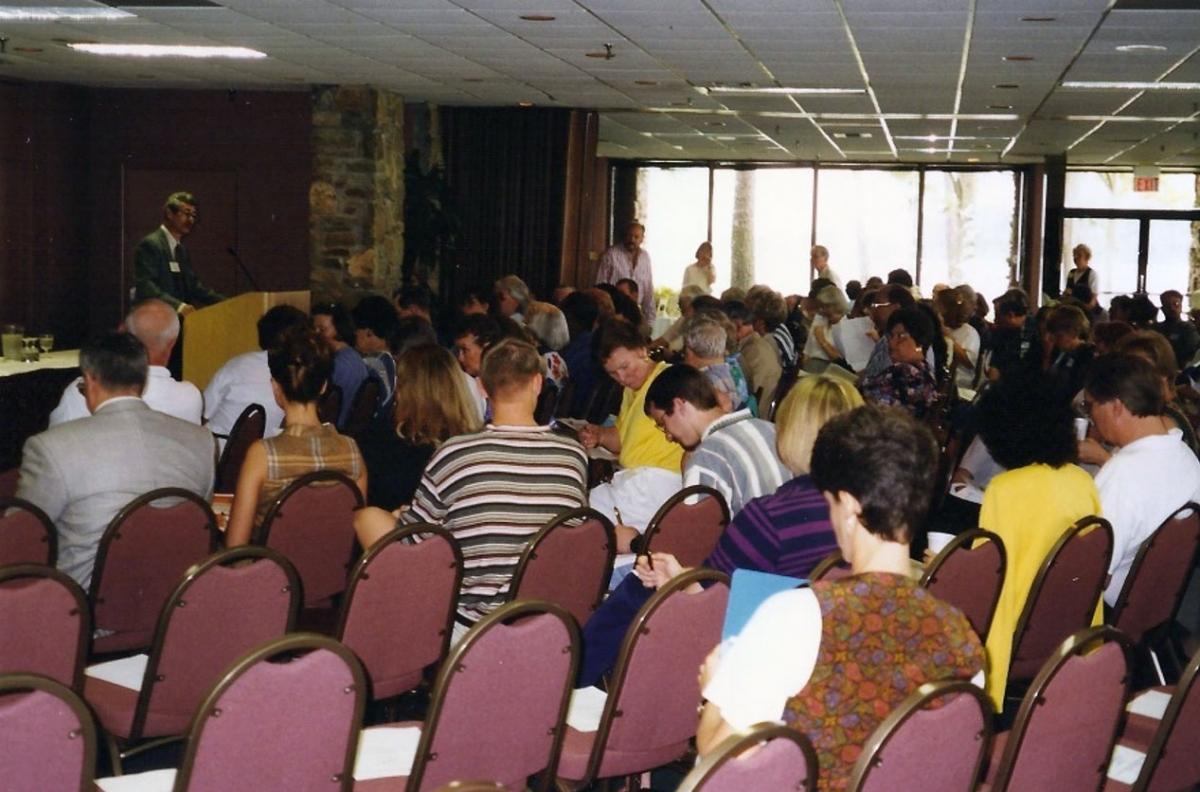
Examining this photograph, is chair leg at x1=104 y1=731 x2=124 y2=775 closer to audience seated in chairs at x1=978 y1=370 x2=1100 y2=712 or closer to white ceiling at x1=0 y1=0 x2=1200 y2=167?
audience seated in chairs at x1=978 y1=370 x2=1100 y2=712

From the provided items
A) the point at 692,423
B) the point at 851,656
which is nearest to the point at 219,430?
the point at 692,423

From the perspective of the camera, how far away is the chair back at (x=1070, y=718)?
2.68 metres

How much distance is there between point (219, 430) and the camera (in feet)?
24.2

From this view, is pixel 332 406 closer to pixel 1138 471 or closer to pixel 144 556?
pixel 144 556

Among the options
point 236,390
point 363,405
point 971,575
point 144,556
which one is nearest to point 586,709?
point 971,575

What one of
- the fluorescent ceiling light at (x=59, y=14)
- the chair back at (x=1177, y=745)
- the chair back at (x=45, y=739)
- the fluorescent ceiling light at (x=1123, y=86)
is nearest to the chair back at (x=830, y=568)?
the chair back at (x=1177, y=745)

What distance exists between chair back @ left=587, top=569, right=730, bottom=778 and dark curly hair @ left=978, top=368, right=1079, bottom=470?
1.27 meters

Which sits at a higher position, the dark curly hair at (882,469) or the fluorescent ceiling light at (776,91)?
the fluorescent ceiling light at (776,91)

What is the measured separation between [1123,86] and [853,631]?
10954mm

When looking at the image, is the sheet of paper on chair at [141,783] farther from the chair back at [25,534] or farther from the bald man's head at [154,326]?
the bald man's head at [154,326]

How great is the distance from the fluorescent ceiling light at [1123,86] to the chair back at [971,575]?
866cm

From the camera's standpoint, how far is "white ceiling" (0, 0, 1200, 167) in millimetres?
8398

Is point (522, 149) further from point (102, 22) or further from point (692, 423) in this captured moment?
point (692, 423)

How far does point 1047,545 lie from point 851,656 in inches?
86.4
